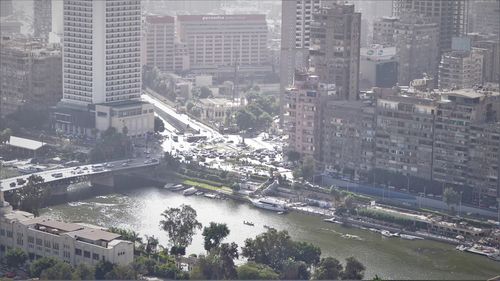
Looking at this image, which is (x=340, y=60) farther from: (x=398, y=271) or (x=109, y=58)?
(x=398, y=271)

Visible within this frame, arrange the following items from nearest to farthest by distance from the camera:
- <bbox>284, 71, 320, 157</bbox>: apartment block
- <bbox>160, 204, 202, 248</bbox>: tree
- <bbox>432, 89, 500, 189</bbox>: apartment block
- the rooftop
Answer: <bbox>160, 204, 202, 248</bbox>: tree, <bbox>432, 89, 500, 189</bbox>: apartment block, <bbox>284, 71, 320, 157</bbox>: apartment block, the rooftop

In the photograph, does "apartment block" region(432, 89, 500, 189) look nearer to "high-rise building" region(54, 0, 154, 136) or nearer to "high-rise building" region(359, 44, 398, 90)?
"high-rise building" region(359, 44, 398, 90)

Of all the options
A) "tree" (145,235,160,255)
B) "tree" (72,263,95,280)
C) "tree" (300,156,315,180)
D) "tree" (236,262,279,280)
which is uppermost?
"tree" (300,156,315,180)

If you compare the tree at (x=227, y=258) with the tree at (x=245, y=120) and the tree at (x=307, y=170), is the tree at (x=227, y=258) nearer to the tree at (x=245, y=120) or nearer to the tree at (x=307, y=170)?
the tree at (x=307, y=170)

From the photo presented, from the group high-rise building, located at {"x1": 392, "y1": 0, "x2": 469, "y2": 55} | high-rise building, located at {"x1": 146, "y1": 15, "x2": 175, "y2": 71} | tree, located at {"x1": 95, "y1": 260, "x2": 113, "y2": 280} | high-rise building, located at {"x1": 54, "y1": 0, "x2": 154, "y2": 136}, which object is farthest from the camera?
high-rise building, located at {"x1": 146, "y1": 15, "x2": 175, "y2": 71}

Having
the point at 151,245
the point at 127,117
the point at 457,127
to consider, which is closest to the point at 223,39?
the point at 127,117

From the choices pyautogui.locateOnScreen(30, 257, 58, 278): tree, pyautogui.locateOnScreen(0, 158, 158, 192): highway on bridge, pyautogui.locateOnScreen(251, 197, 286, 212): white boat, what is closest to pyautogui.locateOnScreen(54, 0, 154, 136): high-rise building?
pyautogui.locateOnScreen(0, 158, 158, 192): highway on bridge

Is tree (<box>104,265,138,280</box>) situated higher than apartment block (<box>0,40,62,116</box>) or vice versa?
apartment block (<box>0,40,62,116</box>)

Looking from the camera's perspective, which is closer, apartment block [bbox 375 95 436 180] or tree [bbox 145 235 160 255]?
tree [bbox 145 235 160 255]
